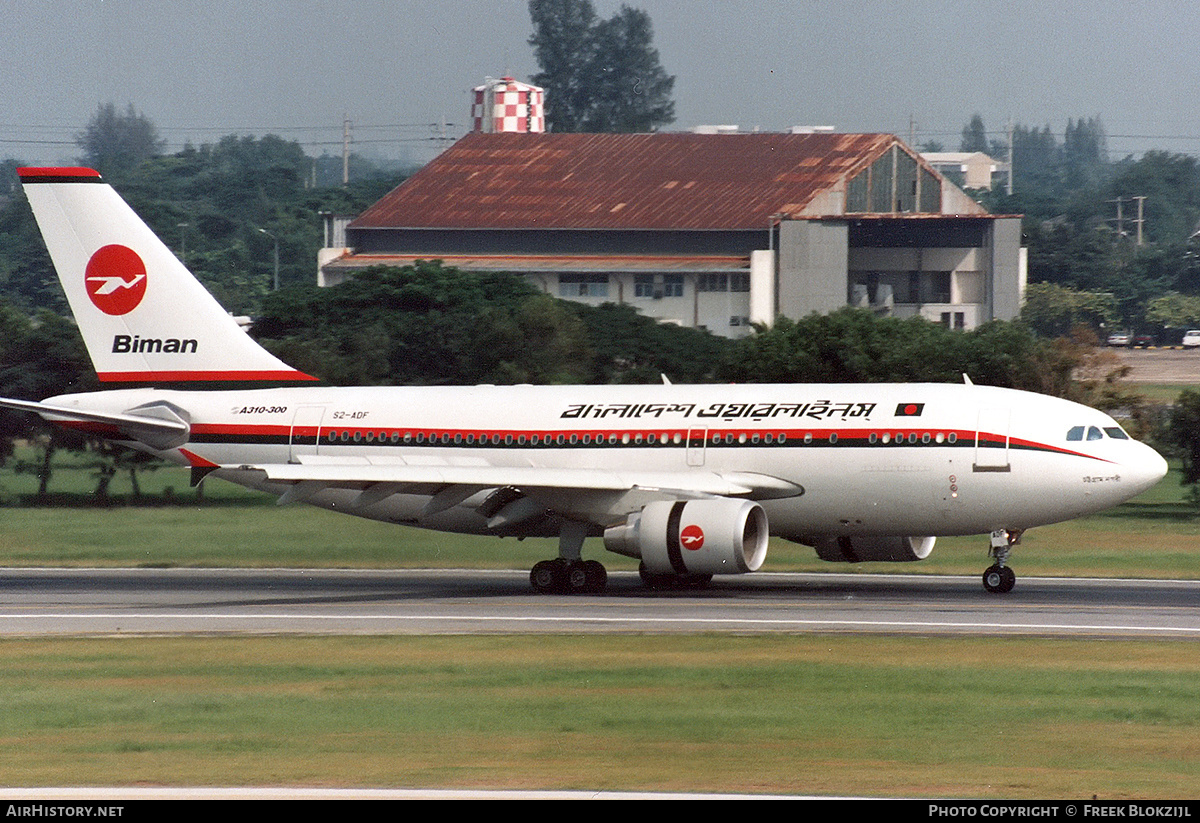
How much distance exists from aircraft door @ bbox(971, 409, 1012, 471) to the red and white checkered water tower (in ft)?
388

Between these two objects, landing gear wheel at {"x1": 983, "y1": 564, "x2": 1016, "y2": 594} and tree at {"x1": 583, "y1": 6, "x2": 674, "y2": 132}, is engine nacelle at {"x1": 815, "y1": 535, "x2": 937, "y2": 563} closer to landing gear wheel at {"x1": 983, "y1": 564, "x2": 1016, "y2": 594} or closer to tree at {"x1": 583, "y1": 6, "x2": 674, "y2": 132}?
landing gear wheel at {"x1": 983, "y1": 564, "x2": 1016, "y2": 594}

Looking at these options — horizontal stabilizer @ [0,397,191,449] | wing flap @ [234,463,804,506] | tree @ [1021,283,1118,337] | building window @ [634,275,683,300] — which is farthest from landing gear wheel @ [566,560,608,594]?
tree @ [1021,283,1118,337]

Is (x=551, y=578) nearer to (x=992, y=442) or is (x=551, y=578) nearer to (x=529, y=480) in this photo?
(x=529, y=480)

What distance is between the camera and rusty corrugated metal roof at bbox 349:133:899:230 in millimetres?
112625

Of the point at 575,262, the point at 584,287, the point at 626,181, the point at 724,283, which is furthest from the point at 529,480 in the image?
the point at 626,181

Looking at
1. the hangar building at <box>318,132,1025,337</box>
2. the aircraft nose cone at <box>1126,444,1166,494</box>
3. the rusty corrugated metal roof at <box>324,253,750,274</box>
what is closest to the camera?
the aircraft nose cone at <box>1126,444,1166,494</box>

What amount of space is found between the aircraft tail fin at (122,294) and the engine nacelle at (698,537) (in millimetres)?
11134

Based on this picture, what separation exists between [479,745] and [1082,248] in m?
144

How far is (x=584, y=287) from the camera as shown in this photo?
112 metres

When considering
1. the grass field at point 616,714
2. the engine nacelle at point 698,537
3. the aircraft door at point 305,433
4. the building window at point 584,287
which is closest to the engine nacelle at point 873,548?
the engine nacelle at point 698,537

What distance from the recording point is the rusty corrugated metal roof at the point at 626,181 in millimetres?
112625

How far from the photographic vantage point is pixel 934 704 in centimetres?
2061

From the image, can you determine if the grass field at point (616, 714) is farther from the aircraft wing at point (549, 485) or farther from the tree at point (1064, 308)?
the tree at point (1064, 308)

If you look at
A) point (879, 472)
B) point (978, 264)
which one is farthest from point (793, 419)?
point (978, 264)
